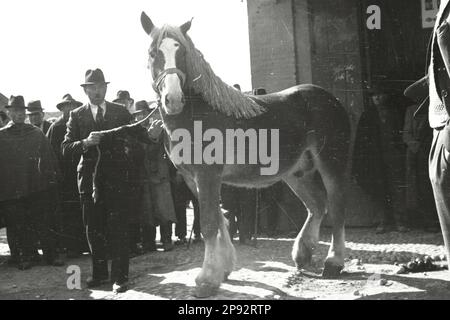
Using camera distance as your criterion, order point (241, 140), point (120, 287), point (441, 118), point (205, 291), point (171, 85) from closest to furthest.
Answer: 1. point (441, 118)
2. point (171, 85)
3. point (205, 291)
4. point (241, 140)
5. point (120, 287)

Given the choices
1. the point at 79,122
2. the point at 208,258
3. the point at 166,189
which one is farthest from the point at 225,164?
the point at 166,189

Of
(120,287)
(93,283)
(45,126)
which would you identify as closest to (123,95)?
(45,126)

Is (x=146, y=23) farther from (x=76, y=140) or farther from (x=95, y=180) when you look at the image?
(x=95, y=180)

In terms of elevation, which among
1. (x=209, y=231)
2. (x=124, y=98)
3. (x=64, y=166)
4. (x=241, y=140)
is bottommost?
(x=209, y=231)

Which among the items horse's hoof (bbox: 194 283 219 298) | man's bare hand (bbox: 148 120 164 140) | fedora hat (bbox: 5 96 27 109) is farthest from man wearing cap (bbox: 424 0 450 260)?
fedora hat (bbox: 5 96 27 109)

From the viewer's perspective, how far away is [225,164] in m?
5.22

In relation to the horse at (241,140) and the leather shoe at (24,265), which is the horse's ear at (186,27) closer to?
the horse at (241,140)

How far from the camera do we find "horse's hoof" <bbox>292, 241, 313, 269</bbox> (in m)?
5.86

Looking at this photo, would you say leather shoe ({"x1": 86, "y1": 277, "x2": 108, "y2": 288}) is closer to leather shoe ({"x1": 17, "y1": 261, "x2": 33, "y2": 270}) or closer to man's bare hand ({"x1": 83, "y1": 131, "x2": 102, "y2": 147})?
man's bare hand ({"x1": 83, "y1": 131, "x2": 102, "y2": 147})

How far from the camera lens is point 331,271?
557 cm

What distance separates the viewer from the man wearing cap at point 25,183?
7.50 meters

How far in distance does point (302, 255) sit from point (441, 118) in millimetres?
2965

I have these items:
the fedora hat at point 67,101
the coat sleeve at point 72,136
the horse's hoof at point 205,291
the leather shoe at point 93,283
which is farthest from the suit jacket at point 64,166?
the horse's hoof at point 205,291

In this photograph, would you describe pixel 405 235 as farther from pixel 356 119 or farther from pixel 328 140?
pixel 328 140
